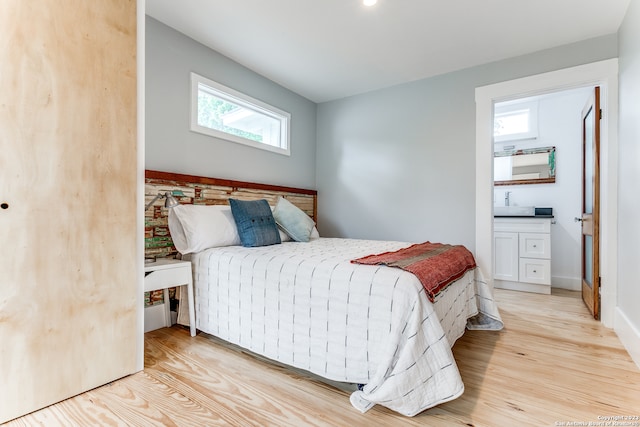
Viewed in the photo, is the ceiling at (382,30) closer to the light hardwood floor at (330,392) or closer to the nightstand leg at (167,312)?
the nightstand leg at (167,312)

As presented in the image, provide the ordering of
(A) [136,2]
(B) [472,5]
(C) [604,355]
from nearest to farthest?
(A) [136,2] < (C) [604,355] < (B) [472,5]

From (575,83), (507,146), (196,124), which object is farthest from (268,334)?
(507,146)

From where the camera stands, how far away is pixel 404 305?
4.55 feet

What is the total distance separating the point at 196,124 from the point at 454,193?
2.66 m

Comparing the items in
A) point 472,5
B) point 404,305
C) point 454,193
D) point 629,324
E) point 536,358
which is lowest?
point 536,358

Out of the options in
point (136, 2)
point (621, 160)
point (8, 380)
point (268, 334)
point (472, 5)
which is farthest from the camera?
point (621, 160)

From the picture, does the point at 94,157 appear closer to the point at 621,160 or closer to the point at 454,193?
the point at 454,193

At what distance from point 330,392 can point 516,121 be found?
4519 millimetres

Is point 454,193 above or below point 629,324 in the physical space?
above

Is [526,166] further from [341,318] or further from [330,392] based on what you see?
[330,392]

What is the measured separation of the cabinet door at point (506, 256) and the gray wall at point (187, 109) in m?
2.86

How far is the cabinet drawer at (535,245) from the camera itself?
3.62m

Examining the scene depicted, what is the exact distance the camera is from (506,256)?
12.6 ft

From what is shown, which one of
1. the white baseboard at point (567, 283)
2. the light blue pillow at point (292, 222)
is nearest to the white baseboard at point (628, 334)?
the white baseboard at point (567, 283)
